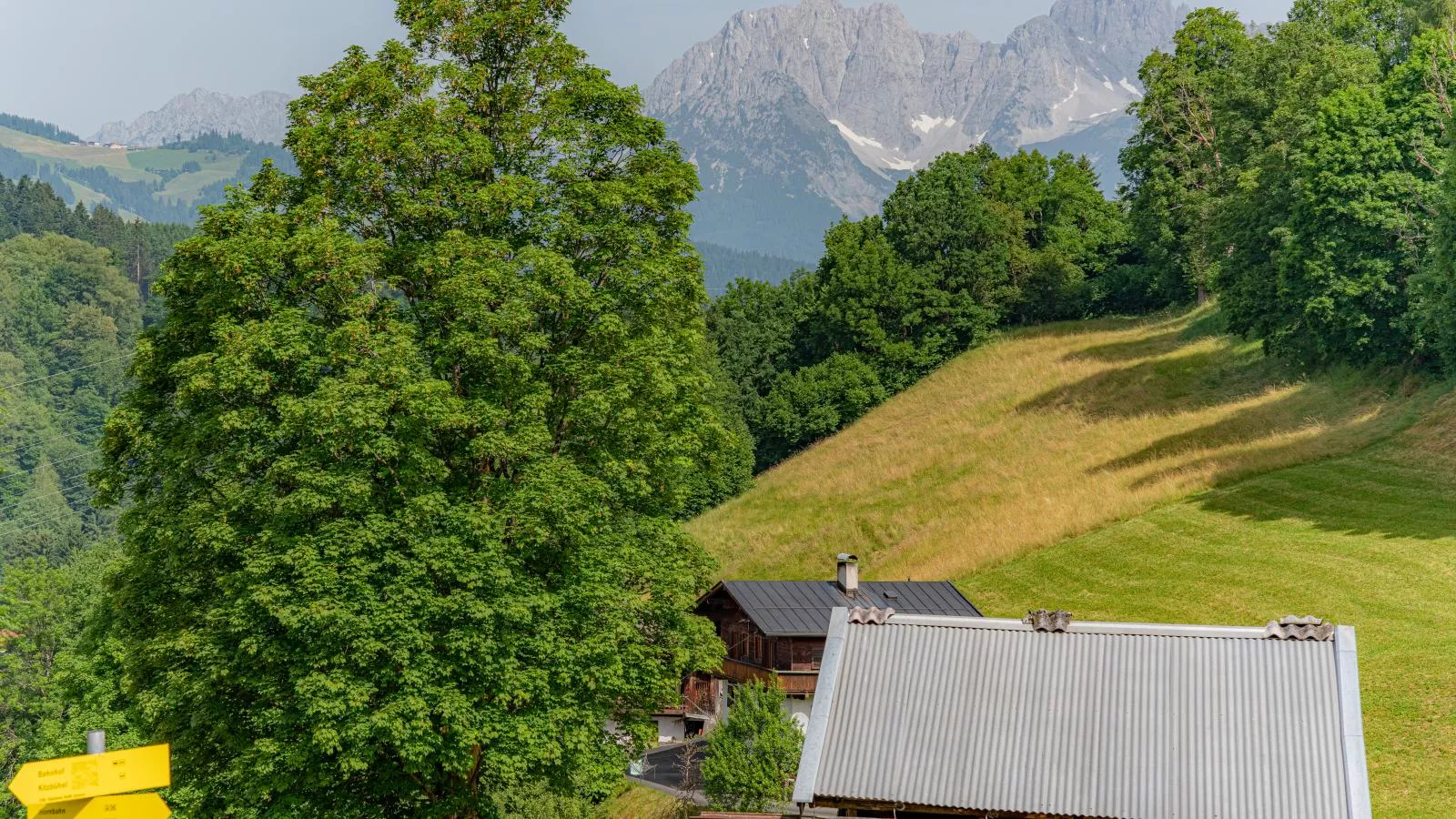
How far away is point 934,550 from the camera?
2467 inches

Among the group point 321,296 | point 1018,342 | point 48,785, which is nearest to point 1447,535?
point 321,296

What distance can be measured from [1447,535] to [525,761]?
113 ft

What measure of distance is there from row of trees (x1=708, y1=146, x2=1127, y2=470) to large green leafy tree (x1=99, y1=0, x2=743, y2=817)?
247ft

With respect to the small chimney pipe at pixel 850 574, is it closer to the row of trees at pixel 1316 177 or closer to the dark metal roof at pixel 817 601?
the dark metal roof at pixel 817 601

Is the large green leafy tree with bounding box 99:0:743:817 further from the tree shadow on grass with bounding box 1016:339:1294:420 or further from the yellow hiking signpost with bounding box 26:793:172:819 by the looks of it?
the tree shadow on grass with bounding box 1016:339:1294:420

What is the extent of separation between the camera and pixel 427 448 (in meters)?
27.5

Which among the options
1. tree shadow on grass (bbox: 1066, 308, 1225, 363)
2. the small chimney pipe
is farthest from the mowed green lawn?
A: tree shadow on grass (bbox: 1066, 308, 1225, 363)

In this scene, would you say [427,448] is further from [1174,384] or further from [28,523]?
[28,523]

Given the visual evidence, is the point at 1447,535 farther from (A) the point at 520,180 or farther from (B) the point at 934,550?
(A) the point at 520,180

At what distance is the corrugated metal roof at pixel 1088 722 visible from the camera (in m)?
17.8

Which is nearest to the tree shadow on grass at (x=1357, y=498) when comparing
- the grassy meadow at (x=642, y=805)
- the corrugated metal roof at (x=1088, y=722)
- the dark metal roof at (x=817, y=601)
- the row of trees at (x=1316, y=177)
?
the row of trees at (x=1316, y=177)

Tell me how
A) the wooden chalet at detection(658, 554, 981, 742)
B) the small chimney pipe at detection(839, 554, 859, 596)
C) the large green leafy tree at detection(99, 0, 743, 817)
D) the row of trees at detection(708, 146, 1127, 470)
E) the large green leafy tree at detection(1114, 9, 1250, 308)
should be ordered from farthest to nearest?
1. the row of trees at detection(708, 146, 1127, 470)
2. the large green leafy tree at detection(1114, 9, 1250, 308)
3. the small chimney pipe at detection(839, 554, 859, 596)
4. the wooden chalet at detection(658, 554, 981, 742)
5. the large green leafy tree at detection(99, 0, 743, 817)

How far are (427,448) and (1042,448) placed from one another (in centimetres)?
5380

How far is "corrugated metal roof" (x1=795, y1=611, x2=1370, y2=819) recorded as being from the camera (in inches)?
702
